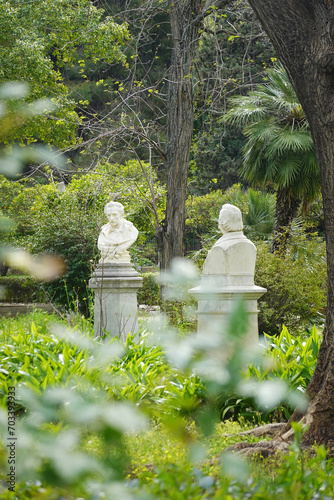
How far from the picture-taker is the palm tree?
11930mm

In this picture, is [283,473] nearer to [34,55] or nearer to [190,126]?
[190,126]

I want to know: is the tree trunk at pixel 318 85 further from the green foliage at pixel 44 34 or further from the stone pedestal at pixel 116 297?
the green foliage at pixel 44 34

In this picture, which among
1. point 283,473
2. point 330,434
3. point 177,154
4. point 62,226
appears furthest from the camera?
point 62,226

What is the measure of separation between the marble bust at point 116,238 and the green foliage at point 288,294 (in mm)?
2849

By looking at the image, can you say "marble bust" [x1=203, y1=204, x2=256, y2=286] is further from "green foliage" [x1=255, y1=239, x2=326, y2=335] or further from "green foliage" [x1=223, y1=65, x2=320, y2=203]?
"green foliage" [x1=223, y1=65, x2=320, y2=203]

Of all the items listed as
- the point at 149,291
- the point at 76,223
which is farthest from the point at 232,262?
the point at 149,291

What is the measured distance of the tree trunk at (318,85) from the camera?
3.43 meters

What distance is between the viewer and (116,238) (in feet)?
27.6

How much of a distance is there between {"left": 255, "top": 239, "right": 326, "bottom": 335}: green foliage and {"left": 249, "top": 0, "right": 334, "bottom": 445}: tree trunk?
19.2ft

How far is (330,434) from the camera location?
137 inches

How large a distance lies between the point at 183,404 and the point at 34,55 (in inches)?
541

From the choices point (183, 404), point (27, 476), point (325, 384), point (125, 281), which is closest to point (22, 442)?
point (27, 476)

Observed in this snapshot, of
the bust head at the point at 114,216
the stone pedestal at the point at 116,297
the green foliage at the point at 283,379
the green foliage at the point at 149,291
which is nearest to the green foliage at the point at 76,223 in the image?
the green foliage at the point at 149,291

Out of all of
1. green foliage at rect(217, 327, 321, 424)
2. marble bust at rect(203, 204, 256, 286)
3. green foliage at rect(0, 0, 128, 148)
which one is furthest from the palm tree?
green foliage at rect(217, 327, 321, 424)
